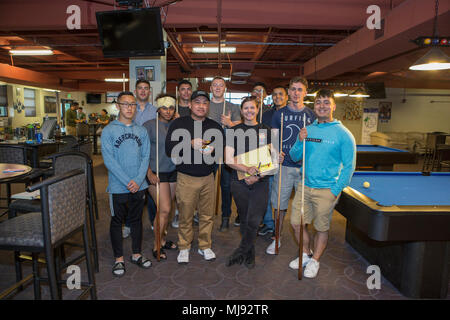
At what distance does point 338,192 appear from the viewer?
252 cm

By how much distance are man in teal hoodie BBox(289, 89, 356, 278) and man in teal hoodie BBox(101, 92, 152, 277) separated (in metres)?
1.42

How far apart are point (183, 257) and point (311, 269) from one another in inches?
46.6

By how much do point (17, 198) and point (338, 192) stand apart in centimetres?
275

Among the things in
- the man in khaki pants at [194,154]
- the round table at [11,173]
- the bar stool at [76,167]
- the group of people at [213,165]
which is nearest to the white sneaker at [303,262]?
the group of people at [213,165]

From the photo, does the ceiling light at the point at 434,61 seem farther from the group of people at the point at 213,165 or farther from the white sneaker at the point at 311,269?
the white sneaker at the point at 311,269

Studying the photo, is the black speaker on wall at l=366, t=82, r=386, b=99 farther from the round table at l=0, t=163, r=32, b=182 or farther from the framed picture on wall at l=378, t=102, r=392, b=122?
the round table at l=0, t=163, r=32, b=182

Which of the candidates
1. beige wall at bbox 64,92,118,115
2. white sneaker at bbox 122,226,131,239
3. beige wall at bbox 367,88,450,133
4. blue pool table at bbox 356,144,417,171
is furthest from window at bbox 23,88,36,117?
beige wall at bbox 367,88,450,133

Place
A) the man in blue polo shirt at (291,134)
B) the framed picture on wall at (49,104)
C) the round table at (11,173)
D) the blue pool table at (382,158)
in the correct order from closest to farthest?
the round table at (11,173) → the man in blue polo shirt at (291,134) → the blue pool table at (382,158) → the framed picture on wall at (49,104)

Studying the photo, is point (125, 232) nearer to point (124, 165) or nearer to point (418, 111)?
point (124, 165)

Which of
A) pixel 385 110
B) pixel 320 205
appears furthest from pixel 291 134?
pixel 385 110

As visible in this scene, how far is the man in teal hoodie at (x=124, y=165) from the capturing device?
2.55m

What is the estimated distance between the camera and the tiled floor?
7.96ft

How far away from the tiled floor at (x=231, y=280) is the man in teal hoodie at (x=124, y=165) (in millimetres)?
241

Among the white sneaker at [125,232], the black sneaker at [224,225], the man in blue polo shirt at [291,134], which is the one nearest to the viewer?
the man in blue polo shirt at [291,134]
